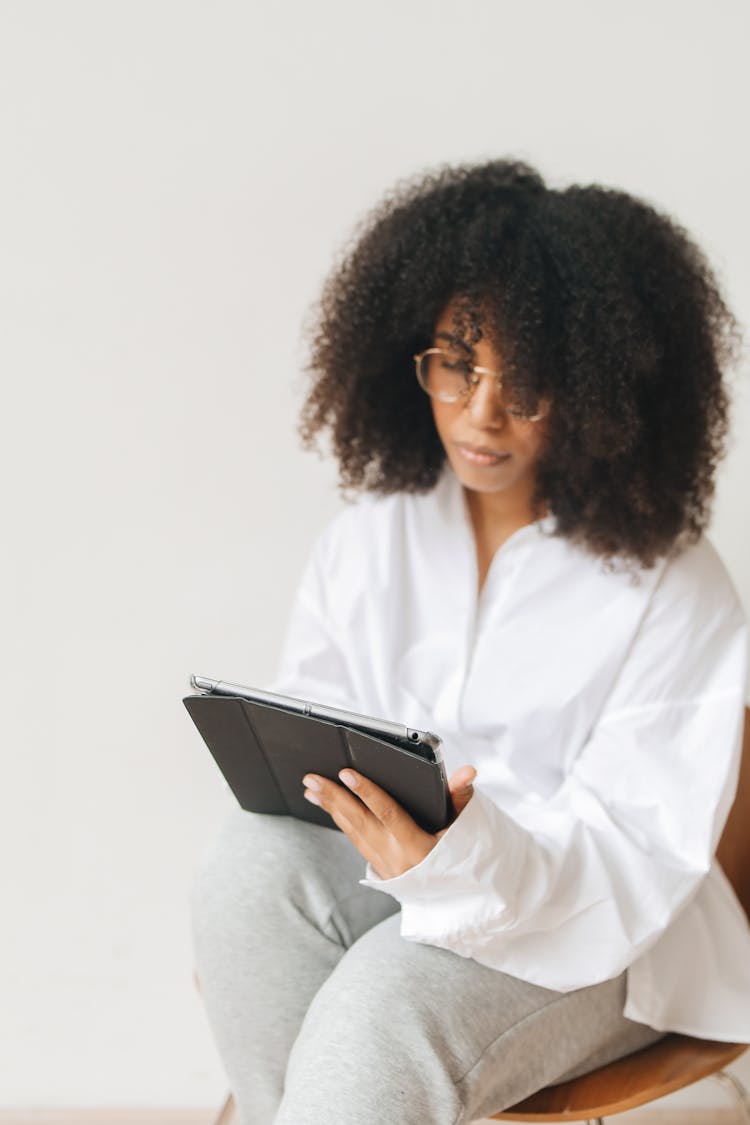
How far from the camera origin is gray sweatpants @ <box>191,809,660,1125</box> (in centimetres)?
90

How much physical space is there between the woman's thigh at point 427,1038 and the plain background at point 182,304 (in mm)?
716

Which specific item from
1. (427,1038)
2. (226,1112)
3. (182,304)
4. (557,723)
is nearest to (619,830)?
(557,723)

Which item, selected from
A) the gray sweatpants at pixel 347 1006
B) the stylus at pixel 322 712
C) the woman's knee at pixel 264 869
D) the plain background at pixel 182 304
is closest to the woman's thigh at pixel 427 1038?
the gray sweatpants at pixel 347 1006

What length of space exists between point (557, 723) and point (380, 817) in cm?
31

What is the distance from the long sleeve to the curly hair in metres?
0.10

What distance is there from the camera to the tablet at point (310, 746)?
2.88 feet

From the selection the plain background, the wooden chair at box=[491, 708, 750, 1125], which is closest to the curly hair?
the plain background

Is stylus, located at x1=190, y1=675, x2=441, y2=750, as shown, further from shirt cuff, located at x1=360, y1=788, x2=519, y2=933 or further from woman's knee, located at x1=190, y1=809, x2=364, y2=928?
woman's knee, located at x1=190, y1=809, x2=364, y2=928

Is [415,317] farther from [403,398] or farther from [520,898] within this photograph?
[520,898]

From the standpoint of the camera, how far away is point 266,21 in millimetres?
1508

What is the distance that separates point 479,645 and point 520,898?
348 millimetres

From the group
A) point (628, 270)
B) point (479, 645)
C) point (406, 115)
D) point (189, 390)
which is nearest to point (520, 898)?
point (479, 645)

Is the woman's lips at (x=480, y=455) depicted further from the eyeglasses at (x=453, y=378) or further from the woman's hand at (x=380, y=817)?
the woman's hand at (x=380, y=817)

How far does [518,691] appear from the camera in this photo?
123 cm
